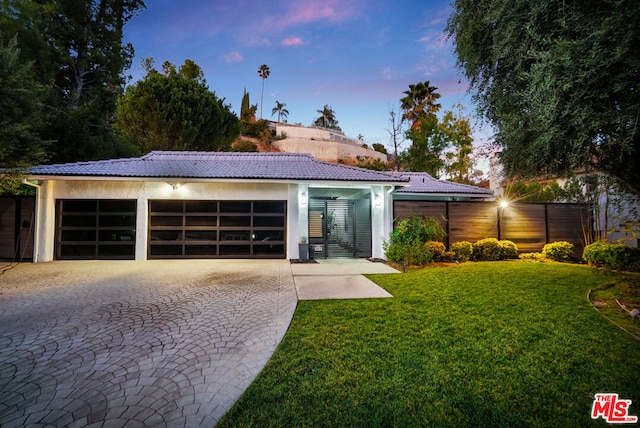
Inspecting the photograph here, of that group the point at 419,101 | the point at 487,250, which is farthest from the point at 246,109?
the point at 487,250

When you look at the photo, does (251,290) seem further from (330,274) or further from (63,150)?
(63,150)

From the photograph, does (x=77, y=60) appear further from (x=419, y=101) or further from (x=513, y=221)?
(x=419, y=101)

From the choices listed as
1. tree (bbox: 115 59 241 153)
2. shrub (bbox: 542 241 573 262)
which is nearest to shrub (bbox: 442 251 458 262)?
shrub (bbox: 542 241 573 262)

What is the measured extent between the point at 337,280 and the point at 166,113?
1629cm

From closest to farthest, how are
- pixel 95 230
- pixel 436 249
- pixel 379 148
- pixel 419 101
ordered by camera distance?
pixel 436 249 → pixel 95 230 → pixel 419 101 → pixel 379 148

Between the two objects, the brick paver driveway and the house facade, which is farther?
the house facade

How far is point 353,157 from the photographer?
1672 inches

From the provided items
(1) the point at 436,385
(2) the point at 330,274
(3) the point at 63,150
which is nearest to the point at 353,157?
(3) the point at 63,150

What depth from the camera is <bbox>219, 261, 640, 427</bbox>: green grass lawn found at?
2.03 m

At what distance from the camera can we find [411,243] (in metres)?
8.33

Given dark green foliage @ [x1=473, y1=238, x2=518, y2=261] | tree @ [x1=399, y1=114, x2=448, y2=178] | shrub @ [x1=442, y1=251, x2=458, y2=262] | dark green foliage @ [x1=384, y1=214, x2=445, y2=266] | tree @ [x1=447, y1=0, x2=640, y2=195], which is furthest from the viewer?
tree @ [x1=399, y1=114, x2=448, y2=178]

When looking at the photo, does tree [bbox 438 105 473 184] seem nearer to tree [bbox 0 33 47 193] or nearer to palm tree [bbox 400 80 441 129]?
palm tree [bbox 400 80 441 129]

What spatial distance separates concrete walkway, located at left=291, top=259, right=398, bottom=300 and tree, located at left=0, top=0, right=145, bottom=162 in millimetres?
16016

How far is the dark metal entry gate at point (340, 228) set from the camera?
34.3 feet
